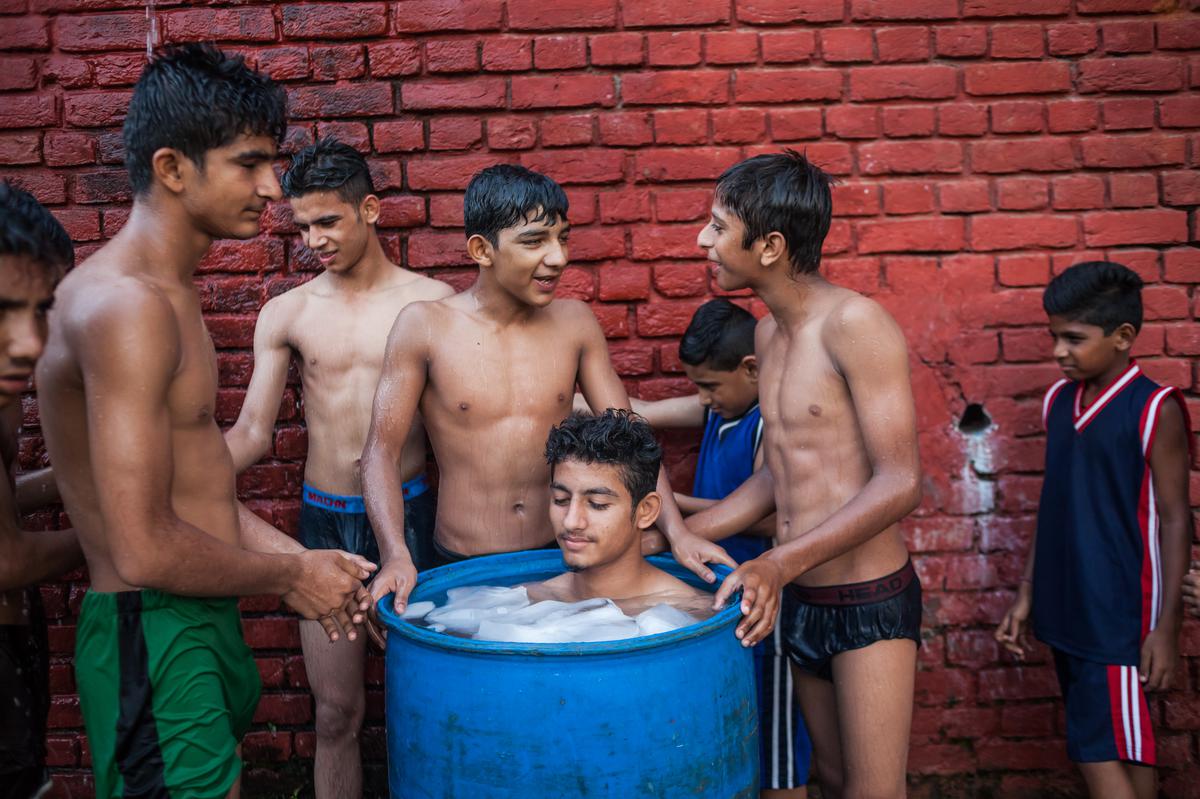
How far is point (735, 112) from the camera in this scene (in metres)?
3.43

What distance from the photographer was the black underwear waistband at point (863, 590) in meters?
2.67

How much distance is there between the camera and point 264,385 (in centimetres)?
340

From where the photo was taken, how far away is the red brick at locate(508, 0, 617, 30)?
11.1 feet

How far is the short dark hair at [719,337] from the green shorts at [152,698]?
5.35 ft

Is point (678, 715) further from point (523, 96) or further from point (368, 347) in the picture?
point (523, 96)

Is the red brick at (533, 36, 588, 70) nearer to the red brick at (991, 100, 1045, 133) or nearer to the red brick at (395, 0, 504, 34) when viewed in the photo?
the red brick at (395, 0, 504, 34)

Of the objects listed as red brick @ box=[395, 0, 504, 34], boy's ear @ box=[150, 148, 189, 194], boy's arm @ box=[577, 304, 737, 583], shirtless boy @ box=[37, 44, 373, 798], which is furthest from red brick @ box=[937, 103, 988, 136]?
boy's ear @ box=[150, 148, 189, 194]

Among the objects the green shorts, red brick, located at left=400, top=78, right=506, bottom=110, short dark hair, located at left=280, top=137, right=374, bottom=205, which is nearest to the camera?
the green shorts

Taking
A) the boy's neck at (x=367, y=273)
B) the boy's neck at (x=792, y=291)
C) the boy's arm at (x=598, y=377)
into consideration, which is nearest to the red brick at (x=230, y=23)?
the boy's neck at (x=367, y=273)

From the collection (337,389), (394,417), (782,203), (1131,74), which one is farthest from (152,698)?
(1131,74)

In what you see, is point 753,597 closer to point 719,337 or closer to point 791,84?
point 719,337

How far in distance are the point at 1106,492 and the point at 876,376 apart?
1055 mm

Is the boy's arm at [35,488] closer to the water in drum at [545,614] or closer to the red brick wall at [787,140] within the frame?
the red brick wall at [787,140]

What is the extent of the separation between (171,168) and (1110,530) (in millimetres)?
2767
